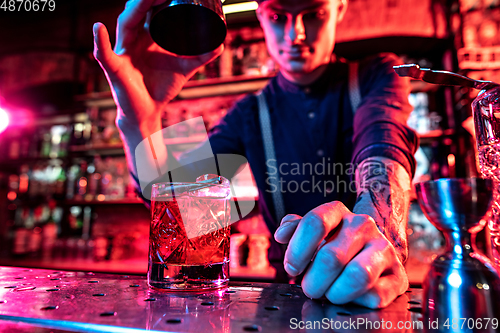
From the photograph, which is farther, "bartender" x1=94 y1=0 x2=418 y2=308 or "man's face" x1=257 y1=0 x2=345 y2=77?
"man's face" x1=257 y1=0 x2=345 y2=77

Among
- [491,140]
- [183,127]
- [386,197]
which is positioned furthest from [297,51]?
[183,127]

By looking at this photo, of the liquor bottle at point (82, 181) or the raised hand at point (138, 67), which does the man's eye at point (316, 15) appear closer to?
the raised hand at point (138, 67)

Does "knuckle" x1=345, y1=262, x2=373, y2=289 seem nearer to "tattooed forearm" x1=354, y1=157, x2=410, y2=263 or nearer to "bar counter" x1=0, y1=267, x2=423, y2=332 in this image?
"bar counter" x1=0, y1=267, x2=423, y2=332

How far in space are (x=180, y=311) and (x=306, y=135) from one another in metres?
1.11

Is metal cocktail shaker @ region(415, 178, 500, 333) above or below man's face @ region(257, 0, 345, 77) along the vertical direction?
below

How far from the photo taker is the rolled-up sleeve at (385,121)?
86 centimetres

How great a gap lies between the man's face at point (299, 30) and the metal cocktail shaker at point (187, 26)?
0.48m

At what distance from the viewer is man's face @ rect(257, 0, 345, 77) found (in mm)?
1125

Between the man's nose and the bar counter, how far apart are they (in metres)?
0.87

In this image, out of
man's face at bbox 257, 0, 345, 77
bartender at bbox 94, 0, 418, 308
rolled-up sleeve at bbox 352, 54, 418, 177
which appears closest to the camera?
bartender at bbox 94, 0, 418, 308

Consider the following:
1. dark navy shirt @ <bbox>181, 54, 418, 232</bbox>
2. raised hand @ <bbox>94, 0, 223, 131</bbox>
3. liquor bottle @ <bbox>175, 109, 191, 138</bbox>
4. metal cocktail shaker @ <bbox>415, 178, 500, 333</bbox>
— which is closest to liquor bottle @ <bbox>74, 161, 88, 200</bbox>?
liquor bottle @ <bbox>175, 109, 191, 138</bbox>

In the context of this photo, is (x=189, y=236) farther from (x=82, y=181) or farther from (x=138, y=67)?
(x=82, y=181)

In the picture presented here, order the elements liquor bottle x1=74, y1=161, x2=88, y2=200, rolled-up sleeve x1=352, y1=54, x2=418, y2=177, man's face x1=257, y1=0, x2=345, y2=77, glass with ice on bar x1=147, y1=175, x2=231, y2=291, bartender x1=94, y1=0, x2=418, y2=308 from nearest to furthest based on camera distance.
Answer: bartender x1=94, y1=0, x2=418, y2=308, glass with ice on bar x1=147, y1=175, x2=231, y2=291, rolled-up sleeve x1=352, y1=54, x2=418, y2=177, man's face x1=257, y1=0, x2=345, y2=77, liquor bottle x1=74, y1=161, x2=88, y2=200

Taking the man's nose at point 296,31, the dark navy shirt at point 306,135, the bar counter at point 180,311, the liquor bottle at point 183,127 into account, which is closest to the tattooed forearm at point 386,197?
the bar counter at point 180,311
